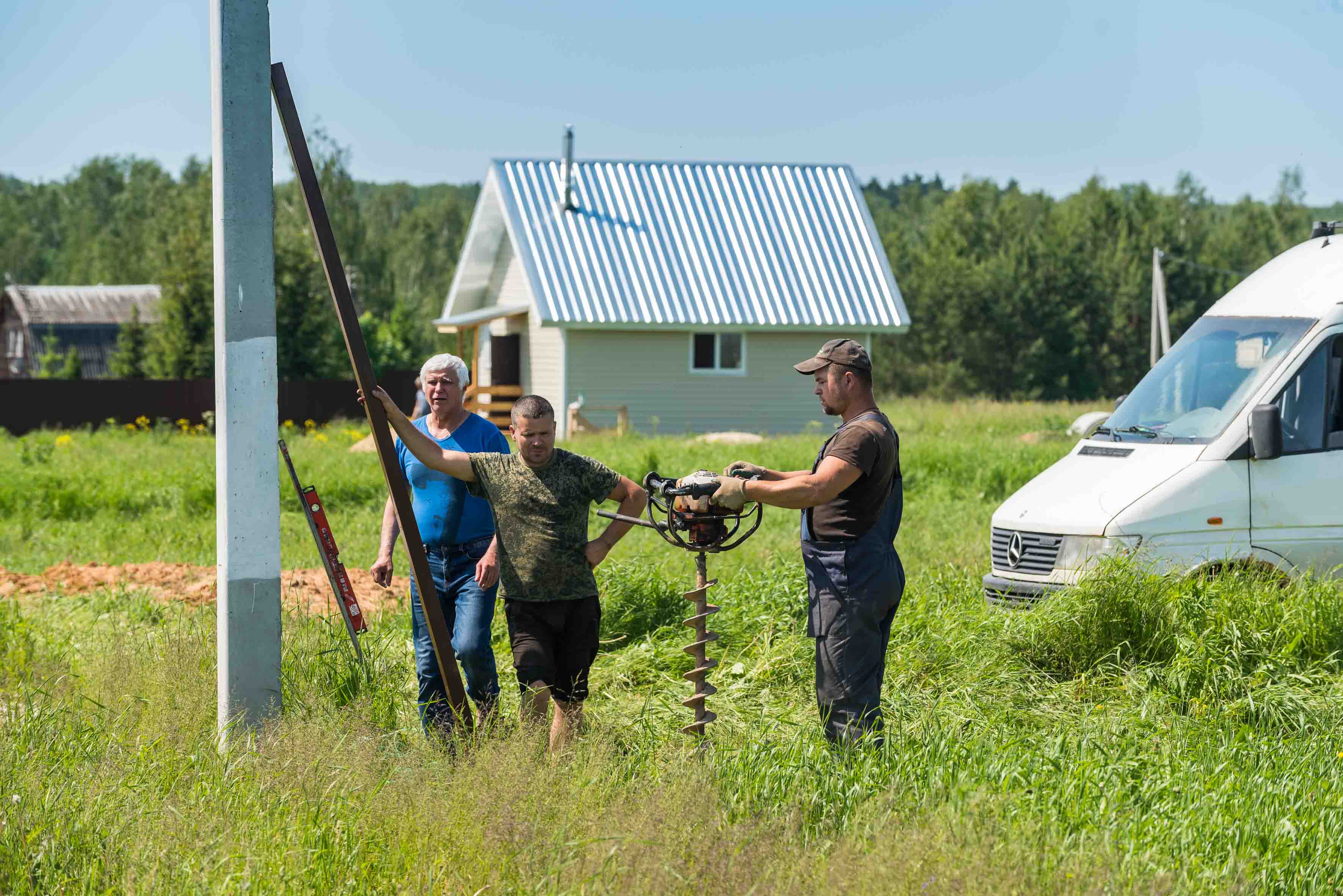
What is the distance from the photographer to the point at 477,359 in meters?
31.2

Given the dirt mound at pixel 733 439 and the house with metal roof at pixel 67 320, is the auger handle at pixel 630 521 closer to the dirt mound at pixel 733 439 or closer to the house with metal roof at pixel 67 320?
the dirt mound at pixel 733 439

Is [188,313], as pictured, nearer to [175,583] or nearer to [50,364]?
[50,364]

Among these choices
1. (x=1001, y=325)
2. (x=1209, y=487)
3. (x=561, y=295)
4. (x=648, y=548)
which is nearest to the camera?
(x=1209, y=487)

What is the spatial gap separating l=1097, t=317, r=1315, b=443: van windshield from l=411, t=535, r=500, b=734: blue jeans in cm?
447

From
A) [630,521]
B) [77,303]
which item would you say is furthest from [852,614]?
[77,303]

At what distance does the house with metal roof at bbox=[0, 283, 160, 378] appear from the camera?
205ft

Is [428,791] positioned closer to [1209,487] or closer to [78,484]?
[1209,487]

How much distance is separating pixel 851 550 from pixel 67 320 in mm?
65307

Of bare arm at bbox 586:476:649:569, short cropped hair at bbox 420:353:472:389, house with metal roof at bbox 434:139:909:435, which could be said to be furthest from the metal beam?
house with metal roof at bbox 434:139:909:435

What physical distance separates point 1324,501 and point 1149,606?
1633 mm

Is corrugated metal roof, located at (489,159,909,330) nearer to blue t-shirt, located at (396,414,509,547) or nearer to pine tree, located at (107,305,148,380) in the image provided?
blue t-shirt, located at (396,414,509,547)

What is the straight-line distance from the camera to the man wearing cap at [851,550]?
5043 millimetres

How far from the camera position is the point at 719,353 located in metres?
27.2

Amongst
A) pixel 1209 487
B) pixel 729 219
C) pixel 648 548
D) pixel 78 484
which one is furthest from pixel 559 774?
pixel 729 219
